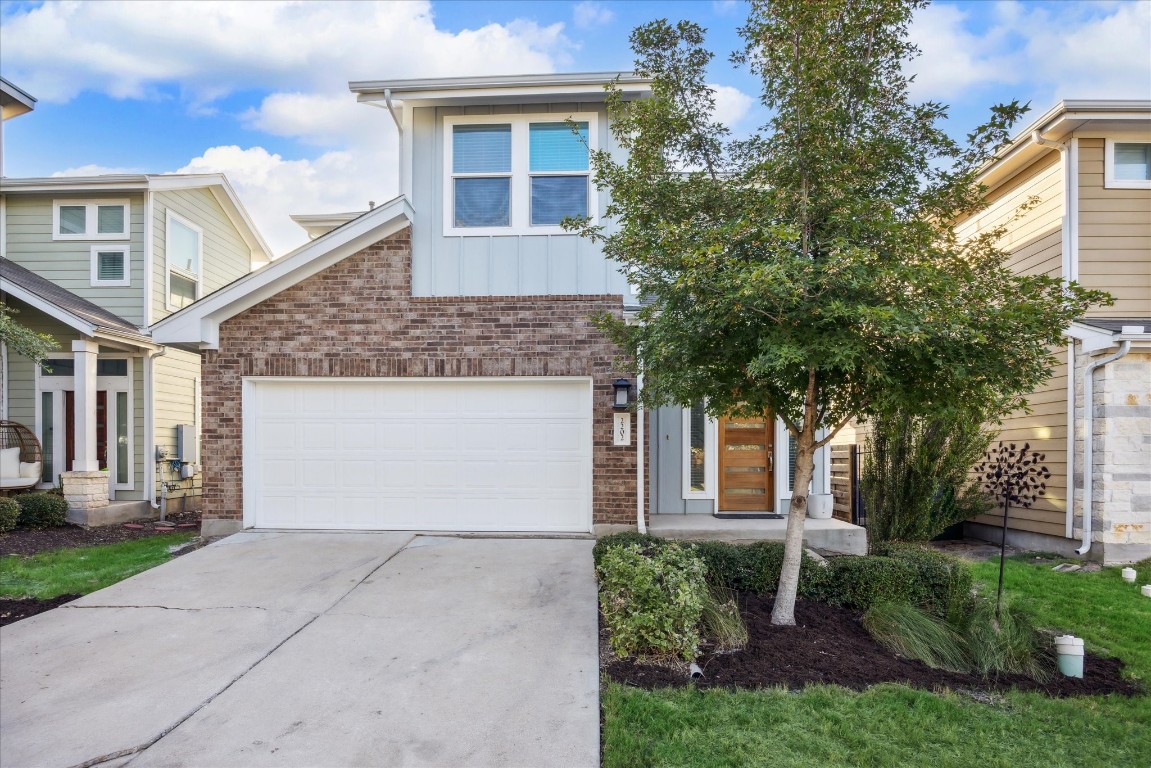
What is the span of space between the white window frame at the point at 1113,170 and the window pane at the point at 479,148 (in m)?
8.42

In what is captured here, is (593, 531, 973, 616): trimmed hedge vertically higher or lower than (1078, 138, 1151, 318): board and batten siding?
lower

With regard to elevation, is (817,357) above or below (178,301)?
below

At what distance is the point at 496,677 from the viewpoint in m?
4.16

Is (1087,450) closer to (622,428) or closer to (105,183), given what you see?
(622,428)

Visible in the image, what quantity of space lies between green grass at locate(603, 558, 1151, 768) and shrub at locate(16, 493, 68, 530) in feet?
31.2

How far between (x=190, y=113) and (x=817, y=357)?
12.7 metres

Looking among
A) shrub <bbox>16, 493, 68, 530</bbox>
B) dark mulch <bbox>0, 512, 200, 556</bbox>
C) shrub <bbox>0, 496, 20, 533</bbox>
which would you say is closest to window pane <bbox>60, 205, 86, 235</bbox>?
shrub <bbox>16, 493, 68, 530</bbox>

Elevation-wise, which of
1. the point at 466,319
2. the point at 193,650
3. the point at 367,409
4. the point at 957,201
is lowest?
the point at 193,650

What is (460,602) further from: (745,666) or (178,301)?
(178,301)

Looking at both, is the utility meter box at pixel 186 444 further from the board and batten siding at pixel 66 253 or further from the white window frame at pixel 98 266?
the white window frame at pixel 98 266

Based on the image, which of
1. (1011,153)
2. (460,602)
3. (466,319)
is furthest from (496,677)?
(1011,153)

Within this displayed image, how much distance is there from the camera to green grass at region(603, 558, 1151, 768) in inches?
128

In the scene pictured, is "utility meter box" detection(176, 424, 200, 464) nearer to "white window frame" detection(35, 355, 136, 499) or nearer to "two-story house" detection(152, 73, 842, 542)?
"white window frame" detection(35, 355, 136, 499)

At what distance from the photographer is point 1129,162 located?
902cm
